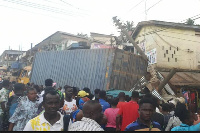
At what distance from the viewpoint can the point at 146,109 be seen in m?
2.76

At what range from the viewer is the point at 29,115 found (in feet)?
12.0

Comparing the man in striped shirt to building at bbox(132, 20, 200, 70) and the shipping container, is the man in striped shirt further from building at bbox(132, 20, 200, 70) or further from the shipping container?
building at bbox(132, 20, 200, 70)

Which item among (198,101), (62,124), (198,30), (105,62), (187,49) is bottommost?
(198,101)

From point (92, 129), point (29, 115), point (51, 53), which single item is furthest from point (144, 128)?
point (51, 53)

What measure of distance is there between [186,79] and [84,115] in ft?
39.4

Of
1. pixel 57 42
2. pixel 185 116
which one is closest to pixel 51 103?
pixel 185 116

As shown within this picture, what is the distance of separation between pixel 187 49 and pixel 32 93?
14040 mm

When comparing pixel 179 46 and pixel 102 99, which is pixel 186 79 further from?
pixel 102 99

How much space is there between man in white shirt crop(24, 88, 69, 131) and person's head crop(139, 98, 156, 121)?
107cm

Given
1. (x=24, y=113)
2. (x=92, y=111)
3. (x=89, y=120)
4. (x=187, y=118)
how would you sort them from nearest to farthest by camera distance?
(x=89, y=120) < (x=92, y=111) < (x=187, y=118) < (x=24, y=113)

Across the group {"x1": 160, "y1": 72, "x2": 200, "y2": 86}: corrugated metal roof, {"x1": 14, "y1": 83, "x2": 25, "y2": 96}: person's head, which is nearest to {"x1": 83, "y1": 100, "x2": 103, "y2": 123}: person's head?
{"x1": 14, "y1": 83, "x2": 25, "y2": 96}: person's head

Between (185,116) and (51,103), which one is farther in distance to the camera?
(185,116)

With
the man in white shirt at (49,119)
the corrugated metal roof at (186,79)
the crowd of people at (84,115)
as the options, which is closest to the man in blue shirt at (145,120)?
the crowd of people at (84,115)

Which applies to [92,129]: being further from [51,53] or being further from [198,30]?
[198,30]
